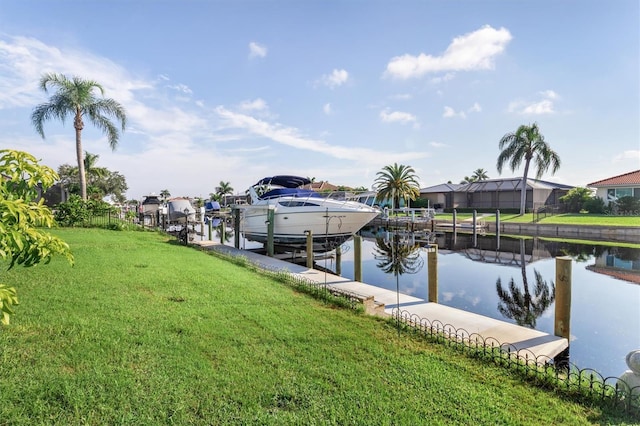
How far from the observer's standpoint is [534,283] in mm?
11633

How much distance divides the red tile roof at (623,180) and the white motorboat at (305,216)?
1078 inches

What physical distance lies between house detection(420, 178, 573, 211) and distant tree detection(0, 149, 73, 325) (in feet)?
147

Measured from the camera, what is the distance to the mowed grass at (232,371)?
3.15 metres

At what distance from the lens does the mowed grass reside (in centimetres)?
315

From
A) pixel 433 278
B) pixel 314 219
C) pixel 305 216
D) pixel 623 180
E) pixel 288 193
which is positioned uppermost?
pixel 623 180

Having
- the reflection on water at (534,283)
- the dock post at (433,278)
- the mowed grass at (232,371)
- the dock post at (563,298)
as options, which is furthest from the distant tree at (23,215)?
the dock post at (433,278)

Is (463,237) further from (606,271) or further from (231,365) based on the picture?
(231,365)

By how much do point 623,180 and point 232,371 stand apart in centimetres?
4019

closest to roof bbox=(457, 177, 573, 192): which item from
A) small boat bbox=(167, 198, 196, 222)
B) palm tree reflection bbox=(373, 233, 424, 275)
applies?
palm tree reflection bbox=(373, 233, 424, 275)

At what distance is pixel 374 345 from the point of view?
4758mm

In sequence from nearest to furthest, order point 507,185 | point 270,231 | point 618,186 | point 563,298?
point 563,298, point 270,231, point 618,186, point 507,185

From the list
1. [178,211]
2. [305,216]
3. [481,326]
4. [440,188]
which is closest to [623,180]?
[440,188]

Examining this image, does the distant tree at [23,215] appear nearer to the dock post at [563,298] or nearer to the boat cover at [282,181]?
the dock post at [563,298]

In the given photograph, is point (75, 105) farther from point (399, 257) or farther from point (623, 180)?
point (623, 180)
